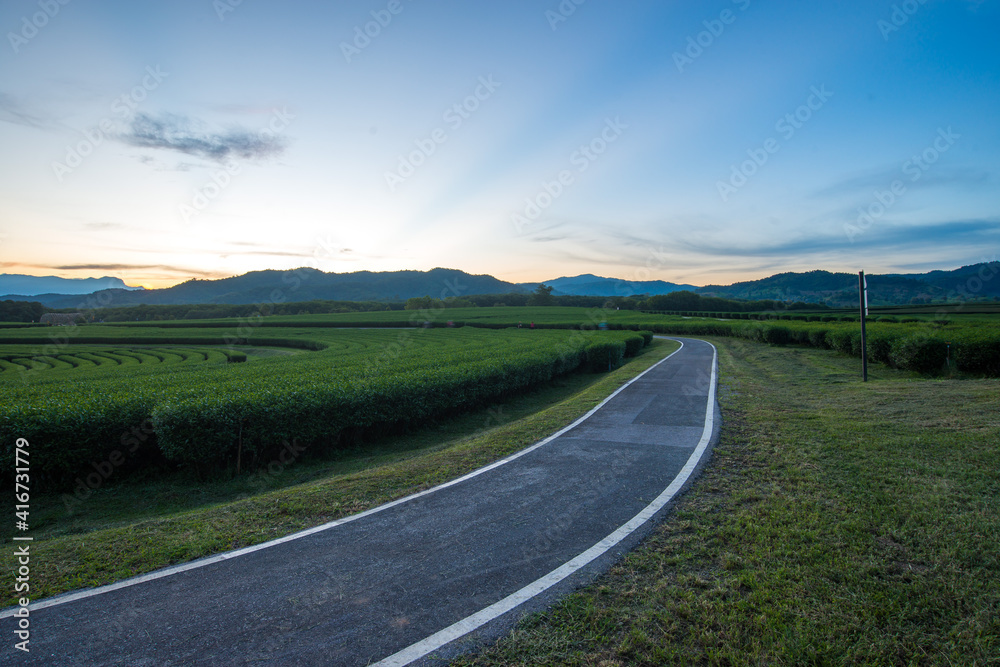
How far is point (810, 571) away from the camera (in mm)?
3781

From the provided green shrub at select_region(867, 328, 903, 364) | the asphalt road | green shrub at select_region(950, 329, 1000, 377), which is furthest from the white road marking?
green shrub at select_region(867, 328, 903, 364)

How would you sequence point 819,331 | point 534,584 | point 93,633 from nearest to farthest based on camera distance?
point 93,633
point 534,584
point 819,331

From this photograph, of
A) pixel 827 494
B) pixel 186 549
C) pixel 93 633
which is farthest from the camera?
pixel 827 494

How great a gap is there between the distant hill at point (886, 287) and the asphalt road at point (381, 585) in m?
99.9

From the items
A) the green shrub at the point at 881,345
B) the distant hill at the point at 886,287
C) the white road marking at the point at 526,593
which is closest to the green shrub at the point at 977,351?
the green shrub at the point at 881,345

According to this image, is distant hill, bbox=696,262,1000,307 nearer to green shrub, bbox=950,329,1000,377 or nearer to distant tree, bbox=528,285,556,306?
distant tree, bbox=528,285,556,306

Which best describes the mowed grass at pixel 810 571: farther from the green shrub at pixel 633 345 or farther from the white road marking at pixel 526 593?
the green shrub at pixel 633 345

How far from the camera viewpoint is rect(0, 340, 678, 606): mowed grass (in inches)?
171

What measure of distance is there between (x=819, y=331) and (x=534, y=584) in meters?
31.4

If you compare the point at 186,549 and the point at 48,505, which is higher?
the point at 186,549

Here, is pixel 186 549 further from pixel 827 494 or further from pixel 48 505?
pixel 827 494

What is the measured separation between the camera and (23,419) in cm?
709

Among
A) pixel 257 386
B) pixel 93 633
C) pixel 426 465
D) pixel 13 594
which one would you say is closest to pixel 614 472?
pixel 426 465

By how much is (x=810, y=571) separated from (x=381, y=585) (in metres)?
3.48
